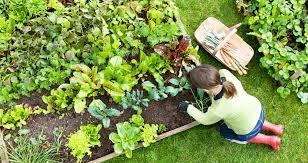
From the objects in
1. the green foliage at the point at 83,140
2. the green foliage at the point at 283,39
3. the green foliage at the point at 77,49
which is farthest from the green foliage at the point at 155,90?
the green foliage at the point at 283,39

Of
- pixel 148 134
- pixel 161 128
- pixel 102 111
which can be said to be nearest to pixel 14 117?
pixel 102 111

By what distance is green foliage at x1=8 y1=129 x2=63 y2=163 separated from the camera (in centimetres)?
517

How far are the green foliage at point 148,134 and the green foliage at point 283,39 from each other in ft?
4.34

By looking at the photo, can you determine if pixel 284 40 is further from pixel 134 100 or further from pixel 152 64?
pixel 134 100

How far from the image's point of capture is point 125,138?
518cm

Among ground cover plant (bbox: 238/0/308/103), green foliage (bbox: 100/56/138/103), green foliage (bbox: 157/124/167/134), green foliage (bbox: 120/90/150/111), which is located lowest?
green foliage (bbox: 157/124/167/134)

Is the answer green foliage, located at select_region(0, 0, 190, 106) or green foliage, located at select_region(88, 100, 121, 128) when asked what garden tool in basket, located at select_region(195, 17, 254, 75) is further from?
green foliage, located at select_region(88, 100, 121, 128)

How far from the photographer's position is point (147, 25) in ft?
17.9

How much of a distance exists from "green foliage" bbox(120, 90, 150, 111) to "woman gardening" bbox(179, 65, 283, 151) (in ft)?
1.17

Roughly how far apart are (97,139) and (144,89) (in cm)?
70

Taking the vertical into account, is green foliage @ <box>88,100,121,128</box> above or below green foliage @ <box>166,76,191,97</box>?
below

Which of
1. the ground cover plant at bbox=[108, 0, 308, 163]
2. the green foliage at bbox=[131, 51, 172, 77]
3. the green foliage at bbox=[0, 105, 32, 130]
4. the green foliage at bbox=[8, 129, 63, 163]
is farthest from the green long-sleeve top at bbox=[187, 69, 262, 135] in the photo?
the green foliage at bbox=[0, 105, 32, 130]

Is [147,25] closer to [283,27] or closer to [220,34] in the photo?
[220,34]

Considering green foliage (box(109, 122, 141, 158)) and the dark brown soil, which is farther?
the dark brown soil
